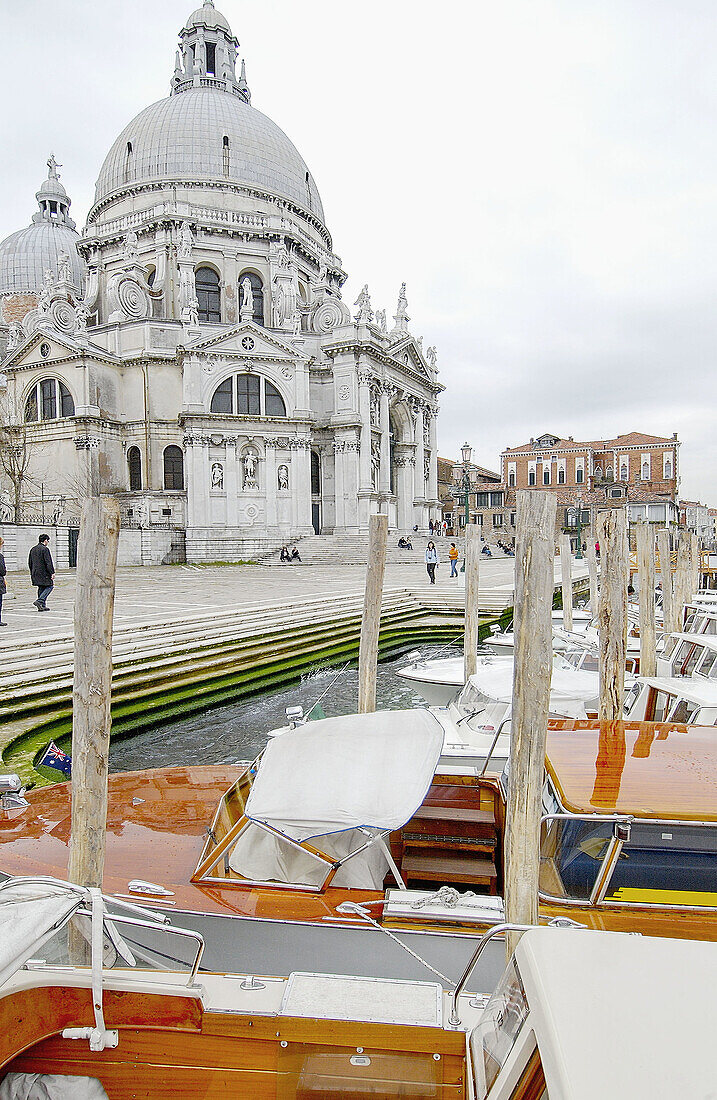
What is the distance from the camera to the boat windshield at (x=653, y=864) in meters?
3.08

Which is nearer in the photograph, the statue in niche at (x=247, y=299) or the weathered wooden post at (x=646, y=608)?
the weathered wooden post at (x=646, y=608)

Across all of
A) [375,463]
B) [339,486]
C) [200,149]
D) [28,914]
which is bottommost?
[28,914]

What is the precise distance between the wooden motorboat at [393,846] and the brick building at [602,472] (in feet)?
171

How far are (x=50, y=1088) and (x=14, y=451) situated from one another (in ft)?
108

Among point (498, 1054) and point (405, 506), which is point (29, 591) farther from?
point (405, 506)

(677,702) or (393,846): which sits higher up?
(677,702)

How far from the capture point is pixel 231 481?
33250 millimetres

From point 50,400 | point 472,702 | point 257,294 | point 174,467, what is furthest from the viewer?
point 257,294

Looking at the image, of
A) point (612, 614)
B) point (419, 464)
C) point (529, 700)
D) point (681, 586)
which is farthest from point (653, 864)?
point (419, 464)

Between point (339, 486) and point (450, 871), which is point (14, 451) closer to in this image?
point (339, 486)

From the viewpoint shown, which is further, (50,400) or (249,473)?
(50,400)

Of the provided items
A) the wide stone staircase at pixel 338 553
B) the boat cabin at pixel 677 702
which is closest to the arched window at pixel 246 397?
the wide stone staircase at pixel 338 553

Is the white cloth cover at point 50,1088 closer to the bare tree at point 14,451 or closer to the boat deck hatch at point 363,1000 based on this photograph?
the boat deck hatch at point 363,1000

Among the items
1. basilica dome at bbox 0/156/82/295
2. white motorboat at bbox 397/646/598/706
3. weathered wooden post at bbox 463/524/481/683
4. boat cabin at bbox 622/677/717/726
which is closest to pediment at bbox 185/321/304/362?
basilica dome at bbox 0/156/82/295
